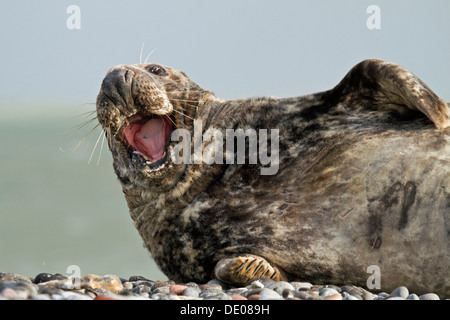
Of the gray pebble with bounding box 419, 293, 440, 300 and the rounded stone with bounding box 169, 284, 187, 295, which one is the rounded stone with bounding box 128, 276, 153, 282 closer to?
the rounded stone with bounding box 169, 284, 187, 295

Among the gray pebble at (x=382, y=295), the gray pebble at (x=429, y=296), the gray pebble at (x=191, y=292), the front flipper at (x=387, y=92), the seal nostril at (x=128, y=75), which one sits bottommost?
the gray pebble at (x=382, y=295)

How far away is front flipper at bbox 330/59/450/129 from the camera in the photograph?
25.1 feet

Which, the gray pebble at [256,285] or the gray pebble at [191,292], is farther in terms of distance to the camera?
the gray pebble at [256,285]

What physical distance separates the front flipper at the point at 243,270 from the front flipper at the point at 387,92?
1971 mm

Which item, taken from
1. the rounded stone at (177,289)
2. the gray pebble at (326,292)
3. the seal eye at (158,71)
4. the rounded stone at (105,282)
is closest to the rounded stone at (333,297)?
the gray pebble at (326,292)

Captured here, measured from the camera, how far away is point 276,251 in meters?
7.93

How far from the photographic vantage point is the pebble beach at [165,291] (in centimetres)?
607

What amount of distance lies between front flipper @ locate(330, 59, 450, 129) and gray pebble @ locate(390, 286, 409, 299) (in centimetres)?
163

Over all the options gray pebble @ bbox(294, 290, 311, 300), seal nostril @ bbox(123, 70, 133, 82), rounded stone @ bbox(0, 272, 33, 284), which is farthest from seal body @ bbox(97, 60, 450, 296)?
rounded stone @ bbox(0, 272, 33, 284)

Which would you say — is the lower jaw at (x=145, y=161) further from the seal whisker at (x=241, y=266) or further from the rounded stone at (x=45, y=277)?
the seal whisker at (x=241, y=266)

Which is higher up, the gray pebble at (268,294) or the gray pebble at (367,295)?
the gray pebble at (268,294)

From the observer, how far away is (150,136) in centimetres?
880
